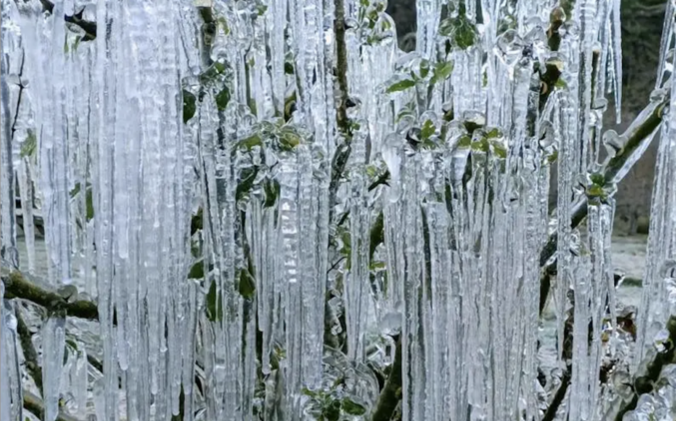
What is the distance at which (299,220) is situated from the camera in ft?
3.03

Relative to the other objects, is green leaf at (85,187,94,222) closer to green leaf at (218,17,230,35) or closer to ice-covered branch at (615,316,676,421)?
green leaf at (218,17,230,35)

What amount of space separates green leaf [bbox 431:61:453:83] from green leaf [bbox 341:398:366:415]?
40 centimetres

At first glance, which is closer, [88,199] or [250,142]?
[250,142]

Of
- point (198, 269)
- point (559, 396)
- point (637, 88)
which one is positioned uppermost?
point (637, 88)

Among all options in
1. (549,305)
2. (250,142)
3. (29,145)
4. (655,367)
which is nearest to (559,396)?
(655,367)

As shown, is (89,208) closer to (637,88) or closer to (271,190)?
(271,190)

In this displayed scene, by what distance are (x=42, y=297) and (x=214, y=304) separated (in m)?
0.19

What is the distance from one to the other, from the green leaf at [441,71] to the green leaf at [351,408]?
0.40m

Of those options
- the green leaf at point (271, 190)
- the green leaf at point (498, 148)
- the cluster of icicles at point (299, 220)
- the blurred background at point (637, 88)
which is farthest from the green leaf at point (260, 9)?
the blurred background at point (637, 88)

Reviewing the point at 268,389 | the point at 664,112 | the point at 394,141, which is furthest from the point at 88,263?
the point at 664,112

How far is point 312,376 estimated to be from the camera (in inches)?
37.6

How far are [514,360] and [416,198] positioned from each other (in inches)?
8.4

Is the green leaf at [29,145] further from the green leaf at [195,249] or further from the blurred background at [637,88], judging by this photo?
the blurred background at [637,88]

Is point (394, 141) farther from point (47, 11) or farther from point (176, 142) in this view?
point (47, 11)
